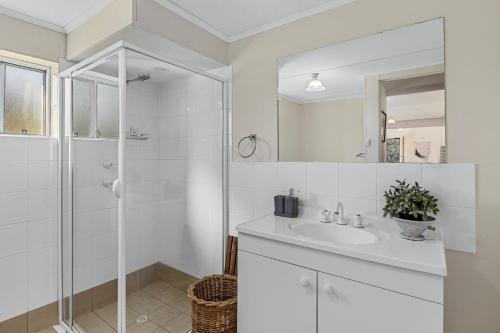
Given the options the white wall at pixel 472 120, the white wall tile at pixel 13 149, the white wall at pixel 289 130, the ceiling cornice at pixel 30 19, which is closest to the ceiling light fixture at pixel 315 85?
the white wall at pixel 289 130

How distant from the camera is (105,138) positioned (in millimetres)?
1691

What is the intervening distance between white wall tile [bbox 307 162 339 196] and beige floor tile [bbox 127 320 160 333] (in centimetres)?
144

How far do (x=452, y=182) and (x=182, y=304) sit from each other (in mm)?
1989

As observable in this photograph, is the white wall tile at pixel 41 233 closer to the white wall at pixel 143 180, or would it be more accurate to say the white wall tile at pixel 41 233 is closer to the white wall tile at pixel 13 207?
the white wall tile at pixel 13 207

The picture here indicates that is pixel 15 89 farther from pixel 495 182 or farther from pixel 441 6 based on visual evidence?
pixel 495 182

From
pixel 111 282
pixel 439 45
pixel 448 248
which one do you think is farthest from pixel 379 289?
pixel 111 282

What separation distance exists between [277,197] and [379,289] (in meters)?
0.87

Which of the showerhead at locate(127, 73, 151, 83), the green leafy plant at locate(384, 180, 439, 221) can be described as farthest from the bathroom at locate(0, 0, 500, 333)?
the green leafy plant at locate(384, 180, 439, 221)

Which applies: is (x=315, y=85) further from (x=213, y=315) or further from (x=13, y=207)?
(x=13, y=207)

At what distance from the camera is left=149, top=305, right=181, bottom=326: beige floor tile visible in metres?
1.89

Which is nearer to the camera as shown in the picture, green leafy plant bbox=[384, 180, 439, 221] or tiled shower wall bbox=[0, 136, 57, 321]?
green leafy plant bbox=[384, 180, 439, 221]

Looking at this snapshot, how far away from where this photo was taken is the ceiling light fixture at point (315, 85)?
5.84 feet

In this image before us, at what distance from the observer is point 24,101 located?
2.03 metres

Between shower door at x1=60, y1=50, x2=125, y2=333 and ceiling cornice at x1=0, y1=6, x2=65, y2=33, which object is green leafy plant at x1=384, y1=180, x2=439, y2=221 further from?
ceiling cornice at x1=0, y1=6, x2=65, y2=33
